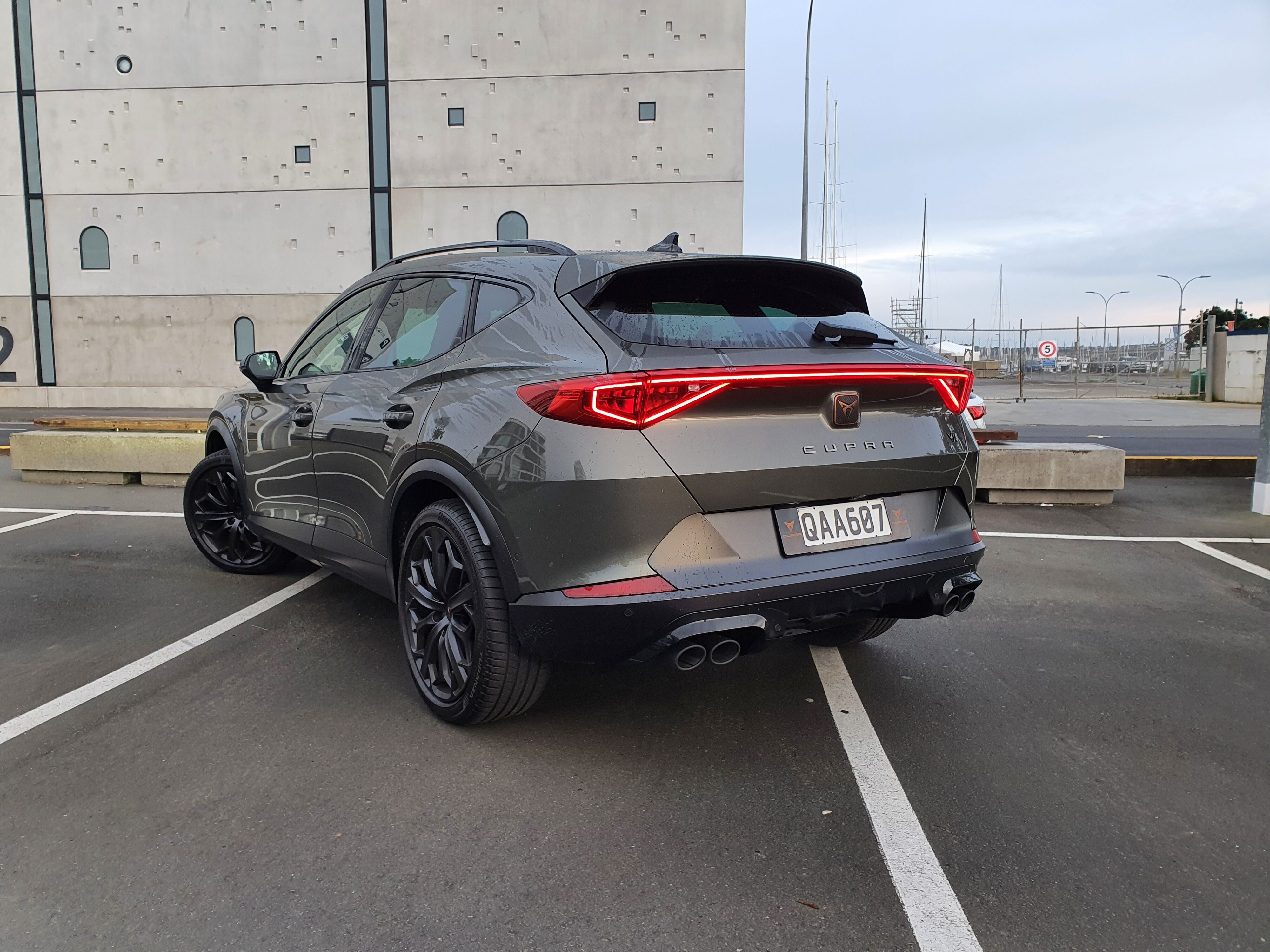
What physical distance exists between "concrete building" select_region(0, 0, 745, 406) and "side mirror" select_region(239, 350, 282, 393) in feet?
68.8

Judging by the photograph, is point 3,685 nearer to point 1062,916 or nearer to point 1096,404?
point 1062,916

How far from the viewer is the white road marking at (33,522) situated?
700 cm

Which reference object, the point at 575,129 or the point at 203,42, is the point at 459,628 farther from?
the point at 203,42

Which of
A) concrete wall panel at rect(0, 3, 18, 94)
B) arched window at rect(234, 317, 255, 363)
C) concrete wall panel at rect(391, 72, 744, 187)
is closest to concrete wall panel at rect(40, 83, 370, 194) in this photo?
concrete wall panel at rect(0, 3, 18, 94)

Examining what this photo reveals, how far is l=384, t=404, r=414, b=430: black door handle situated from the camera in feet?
11.1

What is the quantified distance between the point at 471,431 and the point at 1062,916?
6.93ft

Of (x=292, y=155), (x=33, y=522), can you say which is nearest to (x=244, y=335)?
(x=292, y=155)

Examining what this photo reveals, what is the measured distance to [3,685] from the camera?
12.2 feet

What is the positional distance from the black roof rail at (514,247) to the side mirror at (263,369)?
0.76m

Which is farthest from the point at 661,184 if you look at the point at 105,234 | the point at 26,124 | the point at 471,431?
the point at 471,431

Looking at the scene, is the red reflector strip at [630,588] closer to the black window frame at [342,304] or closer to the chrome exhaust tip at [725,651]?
the chrome exhaust tip at [725,651]

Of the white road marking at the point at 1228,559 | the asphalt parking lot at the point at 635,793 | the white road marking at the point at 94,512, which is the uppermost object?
the white road marking at the point at 94,512

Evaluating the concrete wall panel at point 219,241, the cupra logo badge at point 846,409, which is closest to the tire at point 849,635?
the cupra logo badge at point 846,409

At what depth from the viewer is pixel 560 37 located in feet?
83.6
